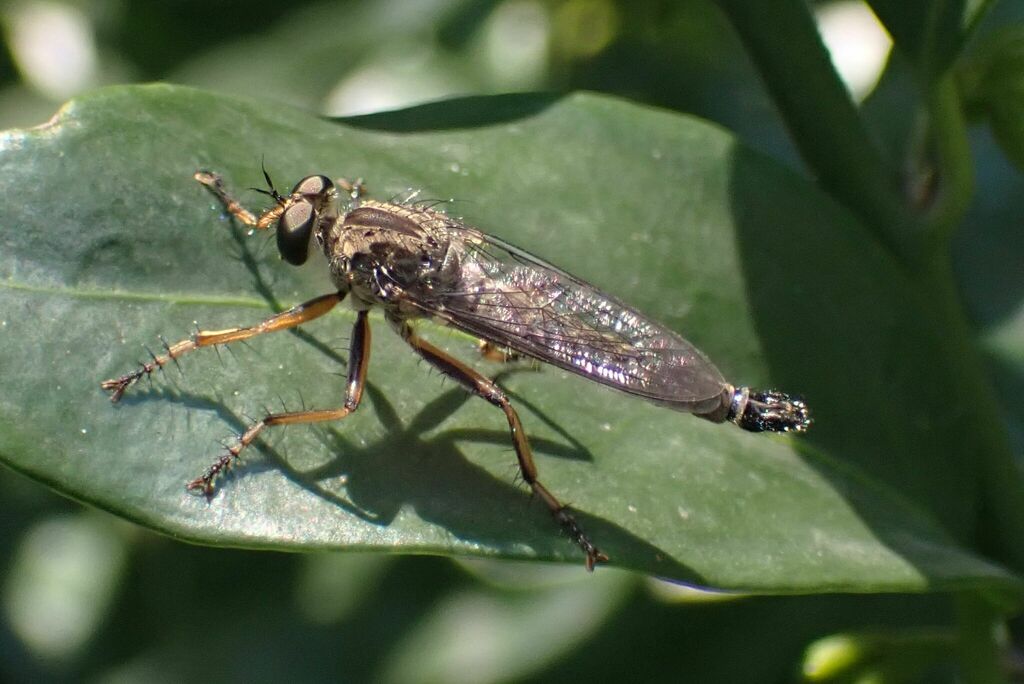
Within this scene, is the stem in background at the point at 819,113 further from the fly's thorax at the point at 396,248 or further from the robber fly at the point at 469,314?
the fly's thorax at the point at 396,248

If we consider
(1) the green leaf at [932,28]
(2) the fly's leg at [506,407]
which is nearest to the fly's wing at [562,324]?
(2) the fly's leg at [506,407]

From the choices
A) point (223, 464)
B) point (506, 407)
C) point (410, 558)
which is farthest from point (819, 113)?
point (410, 558)

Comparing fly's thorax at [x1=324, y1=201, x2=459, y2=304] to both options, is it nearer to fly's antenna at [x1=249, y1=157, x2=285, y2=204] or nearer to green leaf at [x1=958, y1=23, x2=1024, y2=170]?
fly's antenna at [x1=249, y1=157, x2=285, y2=204]

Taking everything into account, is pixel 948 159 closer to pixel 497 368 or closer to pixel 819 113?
pixel 819 113

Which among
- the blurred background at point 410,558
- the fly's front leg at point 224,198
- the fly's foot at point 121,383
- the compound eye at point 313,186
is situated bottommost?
the blurred background at point 410,558

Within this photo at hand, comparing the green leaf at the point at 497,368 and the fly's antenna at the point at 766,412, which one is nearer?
the green leaf at the point at 497,368

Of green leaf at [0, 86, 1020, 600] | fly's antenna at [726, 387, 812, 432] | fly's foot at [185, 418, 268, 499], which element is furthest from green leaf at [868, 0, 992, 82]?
fly's foot at [185, 418, 268, 499]
